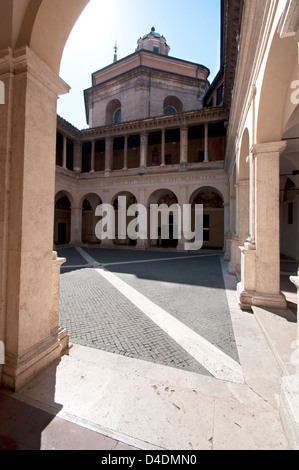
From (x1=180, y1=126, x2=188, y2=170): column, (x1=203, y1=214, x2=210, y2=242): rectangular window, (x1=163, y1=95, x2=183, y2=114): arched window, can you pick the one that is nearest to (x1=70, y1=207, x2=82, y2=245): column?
(x1=180, y1=126, x2=188, y2=170): column

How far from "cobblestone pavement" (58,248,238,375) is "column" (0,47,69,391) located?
1.23 m

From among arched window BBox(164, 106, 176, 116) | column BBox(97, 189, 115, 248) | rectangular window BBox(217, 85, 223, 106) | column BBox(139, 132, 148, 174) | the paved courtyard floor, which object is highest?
arched window BBox(164, 106, 176, 116)

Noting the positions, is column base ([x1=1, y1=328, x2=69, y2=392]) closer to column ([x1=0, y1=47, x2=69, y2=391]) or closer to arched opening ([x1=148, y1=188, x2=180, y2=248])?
column ([x1=0, y1=47, x2=69, y2=391])

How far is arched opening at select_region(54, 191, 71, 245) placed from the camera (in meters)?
24.5

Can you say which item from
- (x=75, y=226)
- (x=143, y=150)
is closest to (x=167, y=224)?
(x=143, y=150)

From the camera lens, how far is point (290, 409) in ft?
6.19

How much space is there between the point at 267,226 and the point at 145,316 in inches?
137

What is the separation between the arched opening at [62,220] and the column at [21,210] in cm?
2287

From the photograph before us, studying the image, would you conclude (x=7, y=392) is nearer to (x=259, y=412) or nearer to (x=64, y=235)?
(x=259, y=412)

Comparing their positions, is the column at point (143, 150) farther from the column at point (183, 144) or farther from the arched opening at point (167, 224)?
the arched opening at point (167, 224)

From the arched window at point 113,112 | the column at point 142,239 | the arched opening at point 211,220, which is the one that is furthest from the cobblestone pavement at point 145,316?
the arched window at point 113,112

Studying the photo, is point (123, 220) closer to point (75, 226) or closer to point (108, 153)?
point (75, 226)

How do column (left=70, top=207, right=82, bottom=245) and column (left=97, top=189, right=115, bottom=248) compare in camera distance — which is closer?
column (left=97, top=189, right=115, bottom=248)
